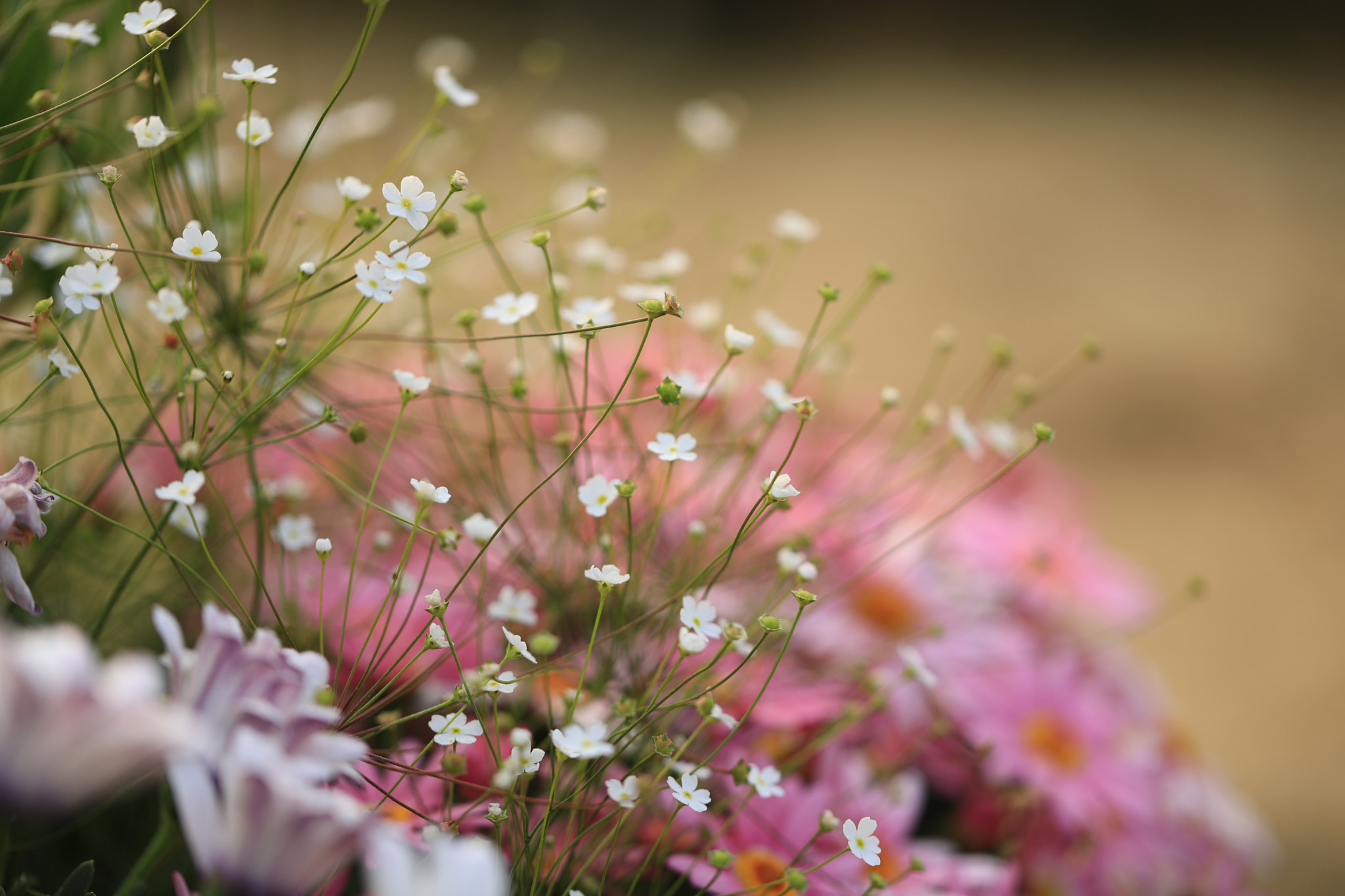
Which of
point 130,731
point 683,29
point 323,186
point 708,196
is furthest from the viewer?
point 683,29

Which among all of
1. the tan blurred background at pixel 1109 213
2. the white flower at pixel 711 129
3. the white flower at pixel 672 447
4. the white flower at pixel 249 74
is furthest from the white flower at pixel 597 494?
the tan blurred background at pixel 1109 213

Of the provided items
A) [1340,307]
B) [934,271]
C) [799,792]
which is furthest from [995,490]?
[1340,307]

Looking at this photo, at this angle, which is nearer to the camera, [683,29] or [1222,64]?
[1222,64]

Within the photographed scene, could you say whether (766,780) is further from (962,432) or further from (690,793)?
(962,432)

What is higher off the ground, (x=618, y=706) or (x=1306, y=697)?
(x=618, y=706)

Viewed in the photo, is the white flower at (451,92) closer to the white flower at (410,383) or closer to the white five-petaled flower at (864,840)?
the white flower at (410,383)

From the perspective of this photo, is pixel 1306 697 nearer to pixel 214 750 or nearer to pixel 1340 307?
pixel 1340 307

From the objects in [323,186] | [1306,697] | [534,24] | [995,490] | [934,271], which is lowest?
[1306,697]
